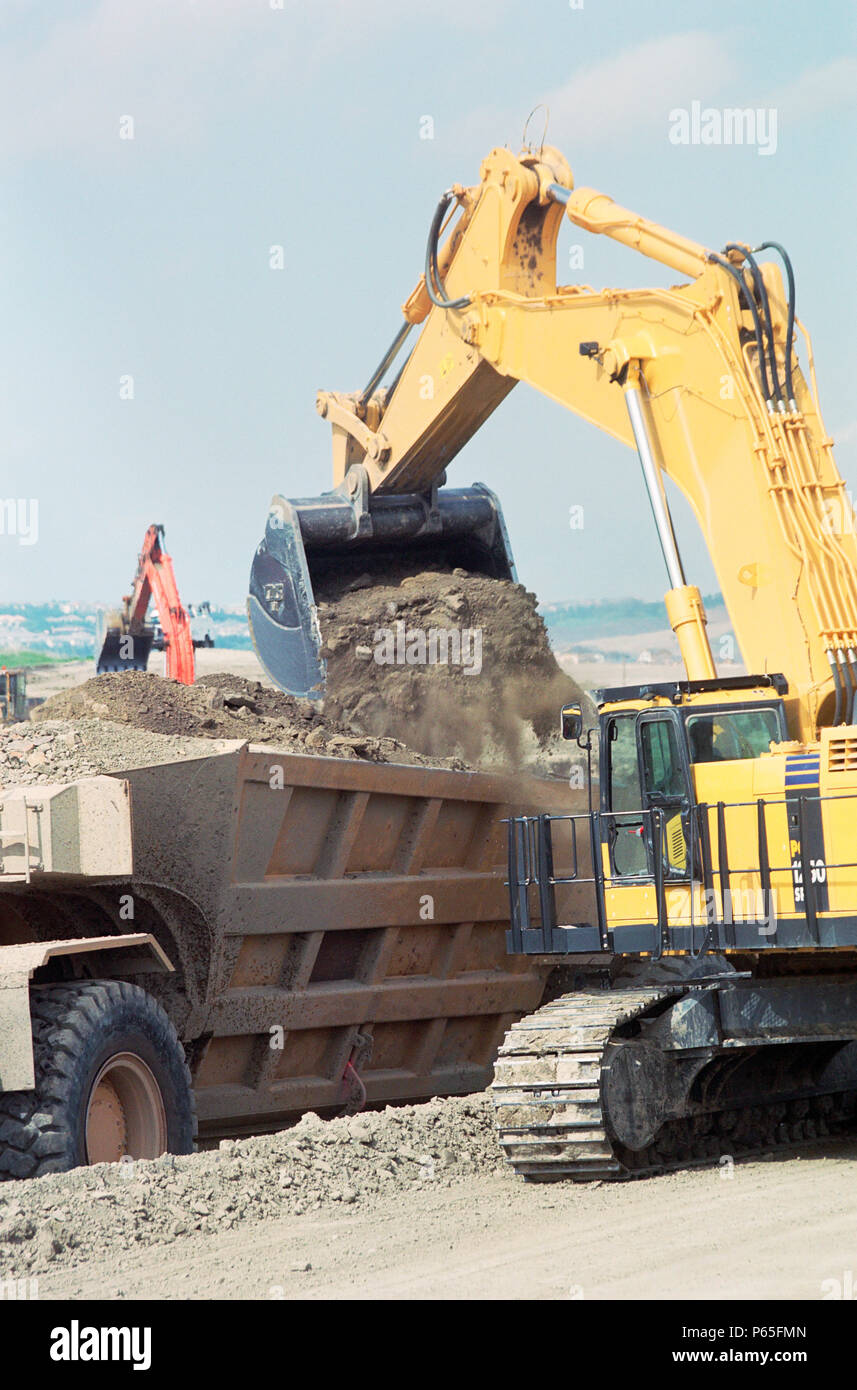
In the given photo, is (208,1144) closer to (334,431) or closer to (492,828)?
(492,828)

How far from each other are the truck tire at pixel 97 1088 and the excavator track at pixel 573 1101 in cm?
138

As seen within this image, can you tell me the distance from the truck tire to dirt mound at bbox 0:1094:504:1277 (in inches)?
9.7

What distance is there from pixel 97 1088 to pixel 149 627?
44.9ft

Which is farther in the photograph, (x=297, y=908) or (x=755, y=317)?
(x=297, y=908)

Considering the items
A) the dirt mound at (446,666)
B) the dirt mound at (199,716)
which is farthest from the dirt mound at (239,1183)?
the dirt mound at (446,666)

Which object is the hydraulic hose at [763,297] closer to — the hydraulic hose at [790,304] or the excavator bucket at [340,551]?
the hydraulic hose at [790,304]

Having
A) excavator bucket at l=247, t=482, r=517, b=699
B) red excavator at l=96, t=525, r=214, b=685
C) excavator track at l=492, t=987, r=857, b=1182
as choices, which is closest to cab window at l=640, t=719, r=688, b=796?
excavator track at l=492, t=987, r=857, b=1182

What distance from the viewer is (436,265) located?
1102cm

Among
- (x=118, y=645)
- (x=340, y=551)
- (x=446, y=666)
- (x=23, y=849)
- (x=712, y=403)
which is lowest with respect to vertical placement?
(x=23, y=849)

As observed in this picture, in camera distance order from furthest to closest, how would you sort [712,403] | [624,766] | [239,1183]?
[712,403]
[624,766]
[239,1183]

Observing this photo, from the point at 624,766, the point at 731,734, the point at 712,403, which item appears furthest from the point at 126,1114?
the point at 712,403

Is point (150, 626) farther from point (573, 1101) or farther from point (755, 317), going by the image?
point (573, 1101)
